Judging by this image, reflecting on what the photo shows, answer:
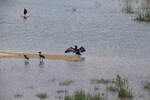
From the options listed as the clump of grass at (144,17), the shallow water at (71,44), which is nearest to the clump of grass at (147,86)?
the shallow water at (71,44)

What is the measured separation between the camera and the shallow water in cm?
1483

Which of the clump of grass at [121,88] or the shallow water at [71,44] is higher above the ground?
the shallow water at [71,44]

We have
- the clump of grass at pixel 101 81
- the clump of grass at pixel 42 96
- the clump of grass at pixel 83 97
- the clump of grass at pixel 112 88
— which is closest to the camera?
the clump of grass at pixel 83 97

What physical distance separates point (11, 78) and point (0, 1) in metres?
35.1

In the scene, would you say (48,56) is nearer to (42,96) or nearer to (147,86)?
(147,86)

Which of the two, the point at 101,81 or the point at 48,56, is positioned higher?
the point at 48,56

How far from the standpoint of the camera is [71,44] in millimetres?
22531

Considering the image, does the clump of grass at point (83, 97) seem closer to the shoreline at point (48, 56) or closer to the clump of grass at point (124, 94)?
the clump of grass at point (124, 94)

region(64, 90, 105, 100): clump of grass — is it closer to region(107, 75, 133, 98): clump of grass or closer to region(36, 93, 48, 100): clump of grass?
region(107, 75, 133, 98): clump of grass

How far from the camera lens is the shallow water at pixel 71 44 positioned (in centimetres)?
1483

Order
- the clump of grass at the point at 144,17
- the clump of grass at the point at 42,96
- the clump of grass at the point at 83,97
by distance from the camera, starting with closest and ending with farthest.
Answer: the clump of grass at the point at 83,97, the clump of grass at the point at 42,96, the clump of grass at the point at 144,17

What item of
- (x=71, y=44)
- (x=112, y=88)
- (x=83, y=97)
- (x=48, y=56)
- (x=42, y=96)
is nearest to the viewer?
(x=83, y=97)

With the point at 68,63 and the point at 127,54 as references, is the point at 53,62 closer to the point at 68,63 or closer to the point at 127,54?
the point at 68,63

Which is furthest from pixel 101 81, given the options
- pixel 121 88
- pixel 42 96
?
pixel 42 96
